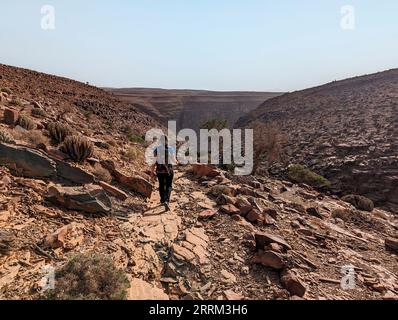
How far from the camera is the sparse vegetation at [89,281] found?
3.57 m

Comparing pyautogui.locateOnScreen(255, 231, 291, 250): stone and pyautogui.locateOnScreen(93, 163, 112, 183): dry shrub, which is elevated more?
pyautogui.locateOnScreen(93, 163, 112, 183): dry shrub

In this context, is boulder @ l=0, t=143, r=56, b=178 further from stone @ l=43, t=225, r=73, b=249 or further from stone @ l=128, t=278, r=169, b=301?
stone @ l=128, t=278, r=169, b=301

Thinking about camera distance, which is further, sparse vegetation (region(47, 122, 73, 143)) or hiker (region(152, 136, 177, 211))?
sparse vegetation (region(47, 122, 73, 143))

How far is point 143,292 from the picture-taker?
4.06m

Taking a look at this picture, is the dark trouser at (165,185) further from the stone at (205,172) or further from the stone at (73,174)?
the stone at (205,172)

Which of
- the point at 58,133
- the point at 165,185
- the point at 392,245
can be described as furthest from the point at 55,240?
the point at 392,245

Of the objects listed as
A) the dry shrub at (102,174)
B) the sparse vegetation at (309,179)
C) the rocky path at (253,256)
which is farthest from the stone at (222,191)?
the sparse vegetation at (309,179)

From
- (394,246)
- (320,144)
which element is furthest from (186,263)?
(320,144)

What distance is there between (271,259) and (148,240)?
2009 millimetres

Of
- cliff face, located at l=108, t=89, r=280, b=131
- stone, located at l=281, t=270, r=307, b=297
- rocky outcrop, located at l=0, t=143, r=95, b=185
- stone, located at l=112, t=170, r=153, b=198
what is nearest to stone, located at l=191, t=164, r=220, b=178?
stone, located at l=112, t=170, r=153, b=198

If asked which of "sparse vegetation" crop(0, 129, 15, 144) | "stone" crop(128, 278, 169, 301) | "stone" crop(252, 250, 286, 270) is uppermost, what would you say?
"sparse vegetation" crop(0, 129, 15, 144)

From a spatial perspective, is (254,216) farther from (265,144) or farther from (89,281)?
(265,144)

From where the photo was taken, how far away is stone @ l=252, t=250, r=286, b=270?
15.9 ft

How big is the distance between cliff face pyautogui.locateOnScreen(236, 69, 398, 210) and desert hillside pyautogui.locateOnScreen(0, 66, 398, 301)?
308 inches
